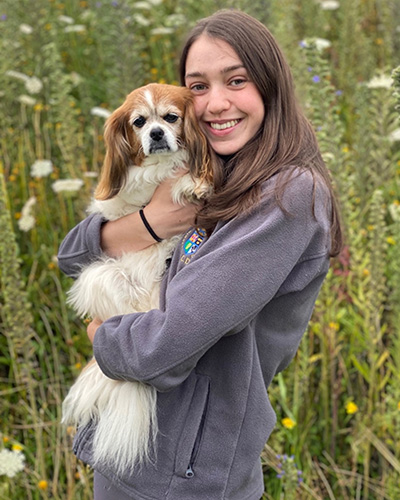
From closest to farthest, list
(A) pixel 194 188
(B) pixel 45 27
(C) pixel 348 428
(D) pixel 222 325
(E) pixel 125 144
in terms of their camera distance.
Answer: (D) pixel 222 325
(A) pixel 194 188
(E) pixel 125 144
(C) pixel 348 428
(B) pixel 45 27

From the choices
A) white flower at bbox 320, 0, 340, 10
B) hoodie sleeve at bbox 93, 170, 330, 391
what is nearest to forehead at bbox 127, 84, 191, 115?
hoodie sleeve at bbox 93, 170, 330, 391

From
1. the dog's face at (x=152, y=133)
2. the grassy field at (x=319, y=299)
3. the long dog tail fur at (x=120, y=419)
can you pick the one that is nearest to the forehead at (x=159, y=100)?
the dog's face at (x=152, y=133)

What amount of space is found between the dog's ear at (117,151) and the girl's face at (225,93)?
32 centimetres

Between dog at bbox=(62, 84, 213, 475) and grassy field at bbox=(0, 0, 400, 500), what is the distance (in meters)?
0.67

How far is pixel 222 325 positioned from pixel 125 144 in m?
0.84

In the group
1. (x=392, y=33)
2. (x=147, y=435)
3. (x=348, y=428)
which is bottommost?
(x=348, y=428)

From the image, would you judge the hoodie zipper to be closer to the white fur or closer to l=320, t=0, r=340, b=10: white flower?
the white fur

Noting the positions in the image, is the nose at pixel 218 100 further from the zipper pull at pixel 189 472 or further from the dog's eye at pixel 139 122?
the zipper pull at pixel 189 472

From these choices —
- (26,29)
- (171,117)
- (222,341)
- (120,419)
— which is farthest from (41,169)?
(222,341)

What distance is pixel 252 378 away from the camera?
176cm

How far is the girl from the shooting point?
1.54 metres

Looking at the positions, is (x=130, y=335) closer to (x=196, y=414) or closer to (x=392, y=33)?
(x=196, y=414)

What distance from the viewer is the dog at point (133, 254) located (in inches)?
70.9

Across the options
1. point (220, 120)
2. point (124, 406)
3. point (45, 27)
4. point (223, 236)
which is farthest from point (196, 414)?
point (45, 27)
